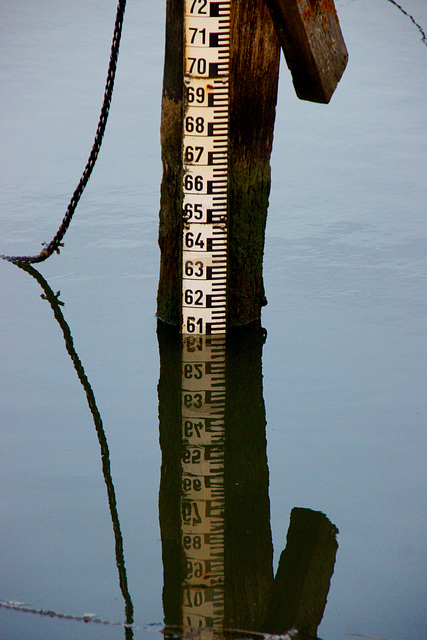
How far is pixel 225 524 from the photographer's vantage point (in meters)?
2.14

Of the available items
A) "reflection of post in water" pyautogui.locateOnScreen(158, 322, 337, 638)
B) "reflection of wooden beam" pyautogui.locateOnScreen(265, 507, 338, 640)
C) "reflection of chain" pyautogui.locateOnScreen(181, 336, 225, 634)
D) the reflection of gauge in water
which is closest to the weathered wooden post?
the reflection of gauge in water

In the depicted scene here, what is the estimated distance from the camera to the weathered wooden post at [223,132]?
9.55 ft

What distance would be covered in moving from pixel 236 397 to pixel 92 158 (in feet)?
3.69

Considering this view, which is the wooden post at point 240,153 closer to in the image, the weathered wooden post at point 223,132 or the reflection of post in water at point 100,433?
the weathered wooden post at point 223,132

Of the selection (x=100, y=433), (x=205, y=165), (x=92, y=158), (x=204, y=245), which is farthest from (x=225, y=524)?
(x=92, y=158)

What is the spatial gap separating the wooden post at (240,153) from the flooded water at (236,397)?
6.5 inches

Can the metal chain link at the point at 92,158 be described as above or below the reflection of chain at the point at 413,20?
below

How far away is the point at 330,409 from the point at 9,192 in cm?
247

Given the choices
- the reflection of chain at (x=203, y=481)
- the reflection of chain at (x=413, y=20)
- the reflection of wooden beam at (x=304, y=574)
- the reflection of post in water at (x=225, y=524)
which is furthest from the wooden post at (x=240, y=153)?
the reflection of chain at (x=413, y=20)

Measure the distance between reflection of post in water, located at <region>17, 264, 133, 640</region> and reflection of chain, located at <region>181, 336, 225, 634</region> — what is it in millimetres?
116

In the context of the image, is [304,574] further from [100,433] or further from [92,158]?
→ [92,158]

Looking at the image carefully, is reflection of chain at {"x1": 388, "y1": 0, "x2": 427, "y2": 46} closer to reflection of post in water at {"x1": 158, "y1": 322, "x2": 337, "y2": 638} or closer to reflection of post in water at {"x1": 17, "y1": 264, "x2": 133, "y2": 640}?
reflection of post in water at {"x1": 17, "y1": 264, "x2": 133, "y2": 640}

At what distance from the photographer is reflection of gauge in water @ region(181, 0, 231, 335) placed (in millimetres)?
2895

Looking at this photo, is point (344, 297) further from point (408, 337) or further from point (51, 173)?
point (51, 173)
